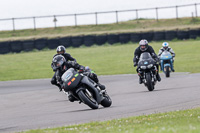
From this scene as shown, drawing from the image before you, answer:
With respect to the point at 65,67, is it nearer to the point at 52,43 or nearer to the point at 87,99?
the point at 87,99

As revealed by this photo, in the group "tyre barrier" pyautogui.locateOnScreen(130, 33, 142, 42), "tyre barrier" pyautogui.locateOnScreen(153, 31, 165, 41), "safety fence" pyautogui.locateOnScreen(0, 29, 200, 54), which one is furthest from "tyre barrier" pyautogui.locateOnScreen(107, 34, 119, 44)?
"tyre barrier" pyautogui.locateOnScreen(153, 31, 165, 41)

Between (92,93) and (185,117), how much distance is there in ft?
10.2

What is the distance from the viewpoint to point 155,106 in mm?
11539

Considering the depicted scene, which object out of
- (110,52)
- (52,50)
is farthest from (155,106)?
(52,50)

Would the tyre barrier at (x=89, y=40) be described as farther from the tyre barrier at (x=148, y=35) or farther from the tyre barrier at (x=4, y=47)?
the tyre barrier at (x=4, y=47)

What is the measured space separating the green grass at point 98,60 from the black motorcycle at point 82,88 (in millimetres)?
12338

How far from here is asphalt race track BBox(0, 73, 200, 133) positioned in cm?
1035

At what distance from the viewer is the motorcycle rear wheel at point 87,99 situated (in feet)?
36.9

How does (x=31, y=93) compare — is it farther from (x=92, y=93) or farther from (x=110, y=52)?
(x=110, y=52)

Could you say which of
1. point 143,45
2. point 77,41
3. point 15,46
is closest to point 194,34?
point 77,41

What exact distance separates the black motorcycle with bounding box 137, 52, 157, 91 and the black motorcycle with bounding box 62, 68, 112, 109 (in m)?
3.87

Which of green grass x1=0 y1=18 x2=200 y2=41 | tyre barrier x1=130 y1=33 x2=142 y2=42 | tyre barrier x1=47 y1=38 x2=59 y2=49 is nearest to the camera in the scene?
tyre barrier x1=130 y1=33 x2=142 y2=42

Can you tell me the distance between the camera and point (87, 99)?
11.3 metres

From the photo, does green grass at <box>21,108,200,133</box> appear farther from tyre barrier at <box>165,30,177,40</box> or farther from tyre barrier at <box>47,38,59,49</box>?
tyre barrier at <box>47,38,59,49</box>
